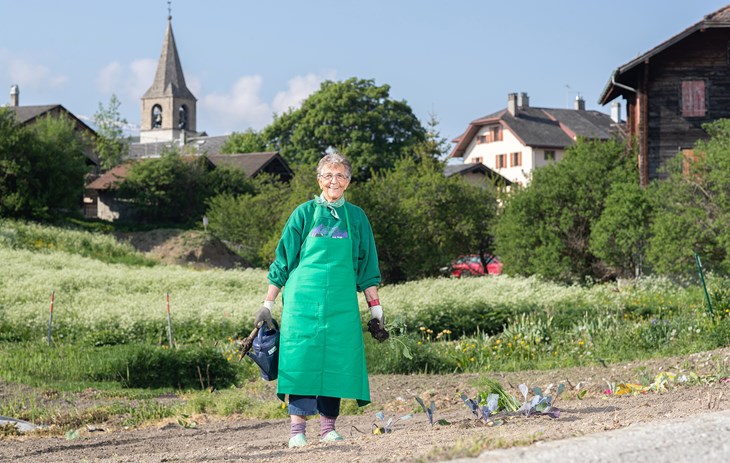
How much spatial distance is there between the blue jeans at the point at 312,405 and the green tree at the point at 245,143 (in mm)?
67198

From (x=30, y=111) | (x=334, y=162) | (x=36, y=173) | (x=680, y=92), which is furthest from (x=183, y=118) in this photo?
(x=334, y=162)

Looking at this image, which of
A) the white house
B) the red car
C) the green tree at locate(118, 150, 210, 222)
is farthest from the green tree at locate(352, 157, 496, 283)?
the white house

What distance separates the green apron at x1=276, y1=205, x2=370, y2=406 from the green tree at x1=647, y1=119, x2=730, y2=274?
64.7 ft

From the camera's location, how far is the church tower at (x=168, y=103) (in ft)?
363

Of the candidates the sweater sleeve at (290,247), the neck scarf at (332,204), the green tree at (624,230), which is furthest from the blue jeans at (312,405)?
the green tree at (624,230)

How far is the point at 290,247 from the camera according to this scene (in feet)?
22.8

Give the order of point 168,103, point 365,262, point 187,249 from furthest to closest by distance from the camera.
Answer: point 168,103, point 187,249, point 365,262

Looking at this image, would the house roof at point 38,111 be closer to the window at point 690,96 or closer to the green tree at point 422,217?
the green tree at point 422,217

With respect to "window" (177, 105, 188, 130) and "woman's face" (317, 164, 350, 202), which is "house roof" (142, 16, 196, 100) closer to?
"window" (177, 105, 188, 130)

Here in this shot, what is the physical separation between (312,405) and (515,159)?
64274 mm

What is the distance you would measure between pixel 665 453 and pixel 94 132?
70012 millimetres

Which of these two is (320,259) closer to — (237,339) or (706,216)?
(237,339)

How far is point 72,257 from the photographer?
105 ft

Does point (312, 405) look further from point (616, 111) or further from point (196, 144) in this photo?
point (196, 144)
